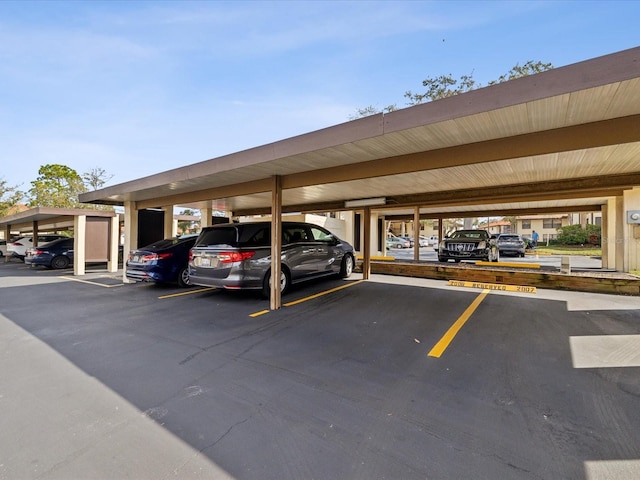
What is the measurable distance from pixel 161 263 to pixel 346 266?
525 cm

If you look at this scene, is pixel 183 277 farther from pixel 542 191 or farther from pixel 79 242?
pixel 542 191

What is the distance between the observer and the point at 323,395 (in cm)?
275

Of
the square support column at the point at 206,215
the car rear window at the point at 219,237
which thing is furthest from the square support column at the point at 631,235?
the square support column at the point at 206,215

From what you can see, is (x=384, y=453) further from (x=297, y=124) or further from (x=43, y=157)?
(x=43, y=157)

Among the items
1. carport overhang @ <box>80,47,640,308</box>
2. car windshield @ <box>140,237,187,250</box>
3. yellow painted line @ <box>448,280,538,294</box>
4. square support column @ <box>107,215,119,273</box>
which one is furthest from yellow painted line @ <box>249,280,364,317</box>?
square support column @ <box>107,215,119,273</box>

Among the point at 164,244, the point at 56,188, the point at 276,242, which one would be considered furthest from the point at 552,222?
the point at 56,188

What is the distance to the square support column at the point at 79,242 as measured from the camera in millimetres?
11500

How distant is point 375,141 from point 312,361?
2918 mm

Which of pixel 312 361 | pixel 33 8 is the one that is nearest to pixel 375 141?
pixel 312 361

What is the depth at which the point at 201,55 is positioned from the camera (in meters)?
8.56

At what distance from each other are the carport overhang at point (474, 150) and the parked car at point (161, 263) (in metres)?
1.40

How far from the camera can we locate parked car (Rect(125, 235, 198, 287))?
25.8 feet

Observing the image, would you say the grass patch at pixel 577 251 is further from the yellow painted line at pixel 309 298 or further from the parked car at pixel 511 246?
the yellow painted line at pixel 309 298

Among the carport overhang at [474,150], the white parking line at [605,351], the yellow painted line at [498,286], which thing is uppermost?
the carport overhang at [474,150]
